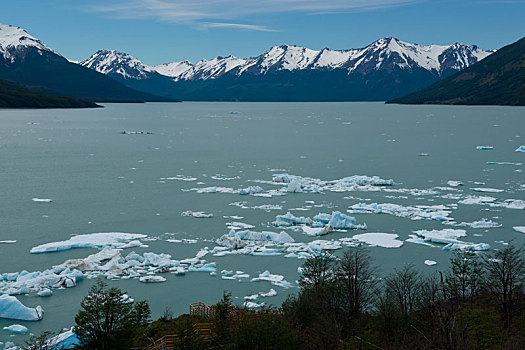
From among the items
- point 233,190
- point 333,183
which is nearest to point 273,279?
point 233,190

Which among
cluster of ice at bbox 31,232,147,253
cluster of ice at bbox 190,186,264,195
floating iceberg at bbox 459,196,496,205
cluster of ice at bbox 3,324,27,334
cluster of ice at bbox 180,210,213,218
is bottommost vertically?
cluster of ice at bbox 3,324,27,334

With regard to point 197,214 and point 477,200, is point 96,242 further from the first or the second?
point 477,200

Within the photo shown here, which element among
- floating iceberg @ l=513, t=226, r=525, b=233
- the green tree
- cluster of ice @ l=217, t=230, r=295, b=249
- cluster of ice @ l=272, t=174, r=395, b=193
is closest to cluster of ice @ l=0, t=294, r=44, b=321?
the green tree

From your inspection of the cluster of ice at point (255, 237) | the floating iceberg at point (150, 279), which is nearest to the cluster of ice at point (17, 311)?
the floating iceberg at point (150, 279)

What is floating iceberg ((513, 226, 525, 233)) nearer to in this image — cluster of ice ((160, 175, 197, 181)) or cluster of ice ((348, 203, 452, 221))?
cluster of ice ((348, 203, 452, 221))

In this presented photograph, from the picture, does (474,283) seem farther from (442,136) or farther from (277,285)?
(442,136)

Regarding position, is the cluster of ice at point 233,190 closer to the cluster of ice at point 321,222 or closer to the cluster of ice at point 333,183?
the cluster of ice at point 333,183
